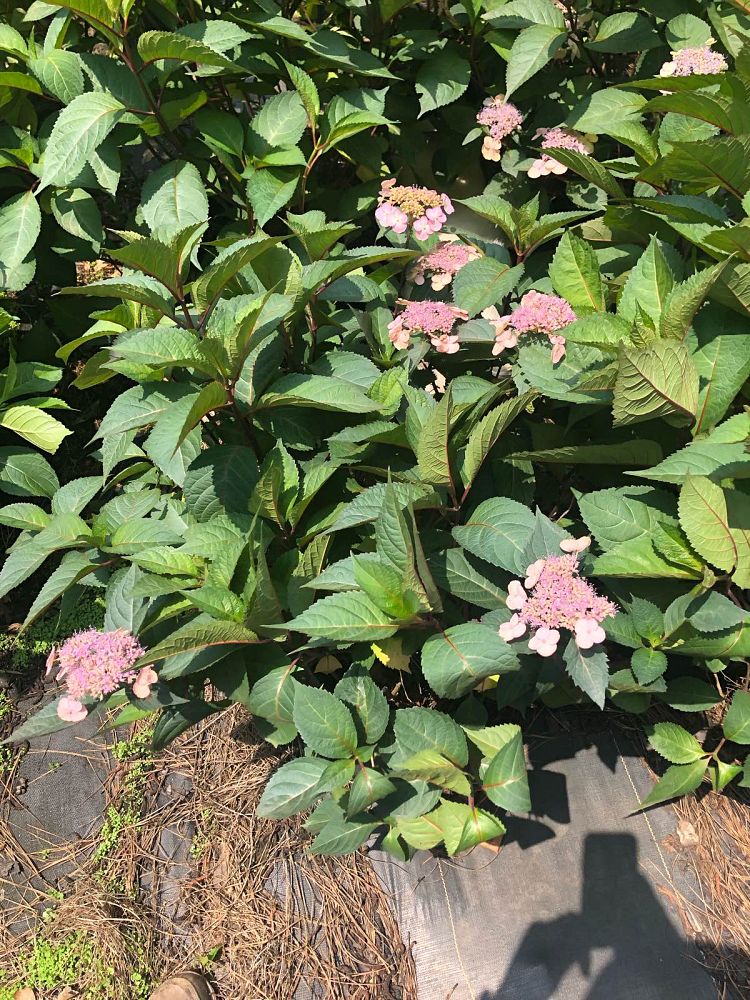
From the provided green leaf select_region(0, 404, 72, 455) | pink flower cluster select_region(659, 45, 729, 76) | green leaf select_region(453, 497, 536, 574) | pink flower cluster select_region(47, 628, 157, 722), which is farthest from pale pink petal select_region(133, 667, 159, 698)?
pink flower cluster select_region(659, 45, 729, 76)

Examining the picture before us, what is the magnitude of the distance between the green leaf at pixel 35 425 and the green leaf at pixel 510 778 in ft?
4.44

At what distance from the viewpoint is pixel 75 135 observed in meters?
1.66

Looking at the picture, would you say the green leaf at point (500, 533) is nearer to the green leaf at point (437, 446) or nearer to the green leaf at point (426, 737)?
the green leaf at point (437, 446)

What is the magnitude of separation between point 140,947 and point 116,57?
6.98ft

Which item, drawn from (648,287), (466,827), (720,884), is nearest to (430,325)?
(648,287)

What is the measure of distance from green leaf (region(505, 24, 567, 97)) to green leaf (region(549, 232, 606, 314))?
1.50ft

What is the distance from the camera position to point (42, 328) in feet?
7.37

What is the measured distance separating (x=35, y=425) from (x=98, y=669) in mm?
905

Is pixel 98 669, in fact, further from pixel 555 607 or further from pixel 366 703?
pixel 555 607

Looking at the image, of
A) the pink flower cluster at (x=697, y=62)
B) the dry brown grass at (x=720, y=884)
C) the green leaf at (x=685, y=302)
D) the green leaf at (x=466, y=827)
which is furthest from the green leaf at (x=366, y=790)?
the pink flower cluster at (x=697, y=62)

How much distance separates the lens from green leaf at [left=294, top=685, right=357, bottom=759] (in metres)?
1.39

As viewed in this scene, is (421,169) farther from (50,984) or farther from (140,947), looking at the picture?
(50,984)

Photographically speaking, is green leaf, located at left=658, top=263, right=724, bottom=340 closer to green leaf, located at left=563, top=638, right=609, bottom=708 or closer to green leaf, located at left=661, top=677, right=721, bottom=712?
green leaf, located at left=563, top=638, right=609, bottom=708

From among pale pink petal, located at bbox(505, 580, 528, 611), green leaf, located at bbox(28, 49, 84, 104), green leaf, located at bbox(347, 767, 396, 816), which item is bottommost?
green leaf, located at bbox(347, 767, 396, 816)
